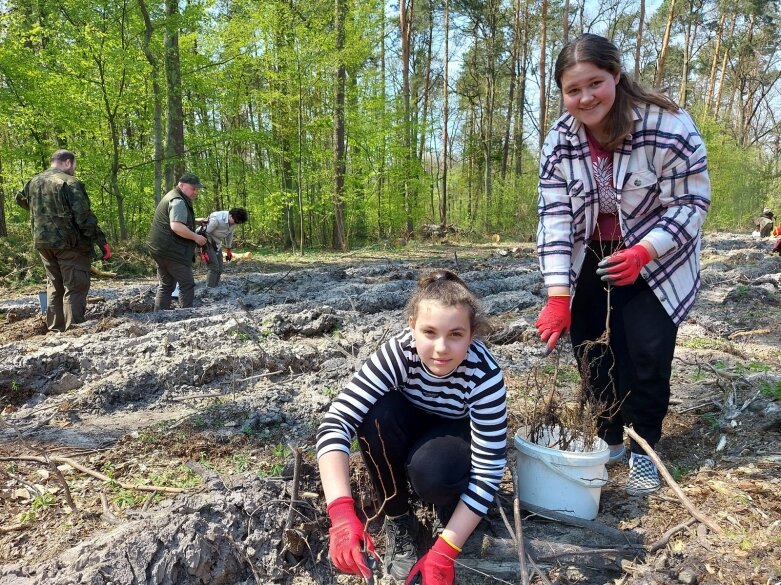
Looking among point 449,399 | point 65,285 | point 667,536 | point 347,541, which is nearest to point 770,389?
point 667,536

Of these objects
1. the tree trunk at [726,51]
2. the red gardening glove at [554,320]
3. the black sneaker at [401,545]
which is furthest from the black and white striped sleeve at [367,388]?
the tree trunk at [726,51]

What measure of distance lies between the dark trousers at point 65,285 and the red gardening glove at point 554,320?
5098mm

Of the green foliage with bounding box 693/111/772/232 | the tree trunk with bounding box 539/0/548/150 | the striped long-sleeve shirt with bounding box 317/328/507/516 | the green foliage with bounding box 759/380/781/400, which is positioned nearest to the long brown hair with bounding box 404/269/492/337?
the striped long-sleeve shirt with bounding box 317/328/507/516

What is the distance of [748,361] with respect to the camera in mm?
3773

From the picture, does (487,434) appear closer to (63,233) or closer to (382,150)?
(63,233)

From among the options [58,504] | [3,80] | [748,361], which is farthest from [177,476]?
[3,80]

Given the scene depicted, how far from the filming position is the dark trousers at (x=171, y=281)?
237 inches

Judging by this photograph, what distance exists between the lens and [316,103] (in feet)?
49.2

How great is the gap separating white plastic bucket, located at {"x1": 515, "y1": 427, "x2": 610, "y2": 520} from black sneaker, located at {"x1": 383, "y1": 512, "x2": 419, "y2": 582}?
1.38ft

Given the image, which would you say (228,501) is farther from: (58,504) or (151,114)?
(151,114)

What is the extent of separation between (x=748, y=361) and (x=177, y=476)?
145 inches

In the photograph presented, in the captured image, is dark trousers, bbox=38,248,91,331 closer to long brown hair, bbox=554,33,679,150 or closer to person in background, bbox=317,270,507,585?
person in background, bbox=317,270,507,585

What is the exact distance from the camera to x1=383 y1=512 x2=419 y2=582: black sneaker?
6.38 feet

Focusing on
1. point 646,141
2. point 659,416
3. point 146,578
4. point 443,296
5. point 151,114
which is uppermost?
point 151,114
